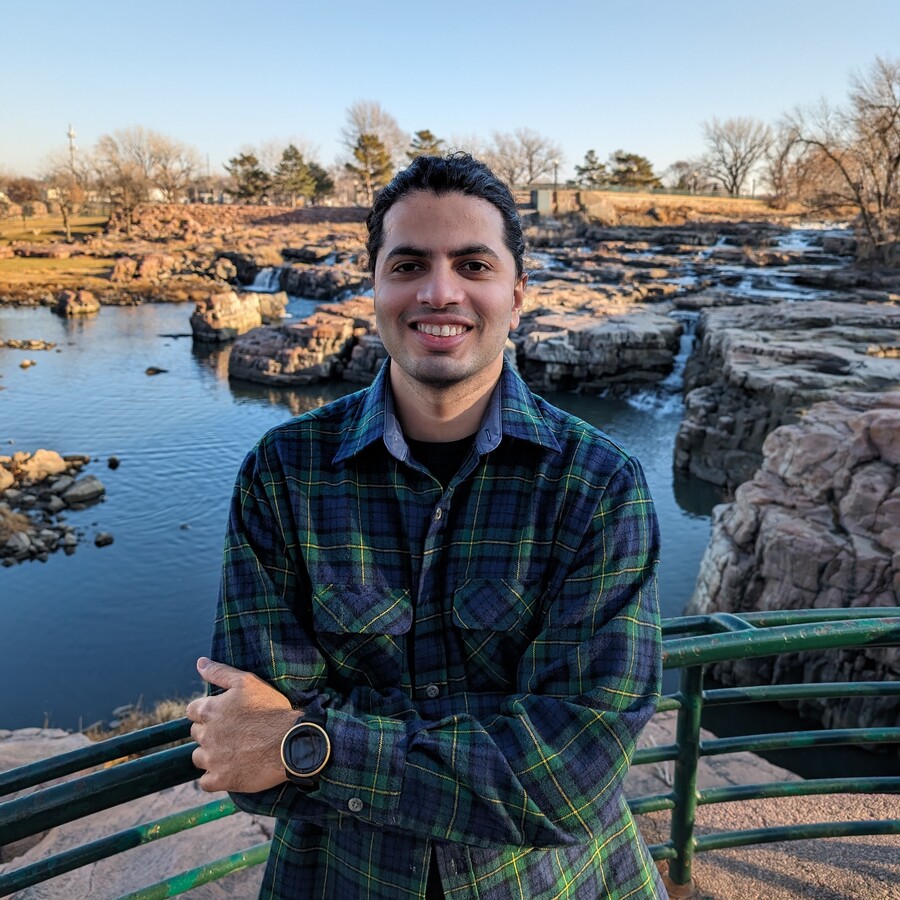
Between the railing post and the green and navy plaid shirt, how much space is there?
52cm

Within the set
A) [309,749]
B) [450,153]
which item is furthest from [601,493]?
[450,153]

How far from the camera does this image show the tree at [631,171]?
6588 centimetres

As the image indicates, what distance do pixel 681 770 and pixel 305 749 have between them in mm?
1198

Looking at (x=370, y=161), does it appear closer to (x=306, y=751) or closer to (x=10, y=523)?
(x=10, y=523)

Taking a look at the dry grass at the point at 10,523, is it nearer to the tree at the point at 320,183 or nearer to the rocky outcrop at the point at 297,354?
the rocky outcrop at the point at 297,354

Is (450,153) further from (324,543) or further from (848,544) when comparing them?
(848,544)

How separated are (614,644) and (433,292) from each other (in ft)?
2.64

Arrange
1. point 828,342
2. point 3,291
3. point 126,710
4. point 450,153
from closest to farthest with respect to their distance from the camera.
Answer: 1. point 450,153
2. point 126,710
3. point 828,342
4. point 3,291

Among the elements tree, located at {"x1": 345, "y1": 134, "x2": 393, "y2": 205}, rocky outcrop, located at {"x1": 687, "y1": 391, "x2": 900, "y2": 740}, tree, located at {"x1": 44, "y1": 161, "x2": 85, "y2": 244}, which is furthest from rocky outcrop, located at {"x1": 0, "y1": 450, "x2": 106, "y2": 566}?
tree, located at {"x1": 345, "y1": 134, "x2": 393, "y2": 205}

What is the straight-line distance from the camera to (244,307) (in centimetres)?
2884

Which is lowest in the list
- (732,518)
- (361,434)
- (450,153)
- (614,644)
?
(732,518)

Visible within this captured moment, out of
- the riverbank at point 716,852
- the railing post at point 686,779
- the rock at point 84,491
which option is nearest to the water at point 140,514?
the rock at point 84,491

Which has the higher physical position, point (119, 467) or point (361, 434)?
point (361, 434)

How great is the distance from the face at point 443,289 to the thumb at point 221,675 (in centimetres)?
70
